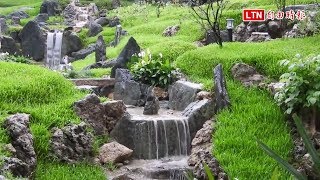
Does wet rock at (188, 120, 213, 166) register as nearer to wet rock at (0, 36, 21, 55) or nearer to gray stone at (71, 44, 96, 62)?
gray stone at (71, 44, 96, 62)

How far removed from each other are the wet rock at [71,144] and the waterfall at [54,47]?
66.3 ft

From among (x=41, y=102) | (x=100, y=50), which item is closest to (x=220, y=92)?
(x=41, y=102)

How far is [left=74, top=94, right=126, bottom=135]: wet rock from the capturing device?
9.05 meters

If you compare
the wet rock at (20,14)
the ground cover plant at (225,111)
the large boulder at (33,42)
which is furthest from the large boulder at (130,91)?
the wet rock at (20,14)

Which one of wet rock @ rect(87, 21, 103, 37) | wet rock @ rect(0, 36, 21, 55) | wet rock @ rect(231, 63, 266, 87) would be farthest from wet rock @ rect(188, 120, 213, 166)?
wet rock @ rect(87, 21, 103, 37)

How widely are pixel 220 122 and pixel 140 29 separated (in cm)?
1620

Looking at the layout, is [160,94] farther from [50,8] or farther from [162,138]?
[50,8]

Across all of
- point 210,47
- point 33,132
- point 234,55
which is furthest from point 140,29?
point 33,132

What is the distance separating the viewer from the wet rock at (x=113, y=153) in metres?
8.54

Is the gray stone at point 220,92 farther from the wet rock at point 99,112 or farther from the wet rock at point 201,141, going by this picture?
the wet rock at point 99,112

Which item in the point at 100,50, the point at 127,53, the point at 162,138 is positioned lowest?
the point at 162,138

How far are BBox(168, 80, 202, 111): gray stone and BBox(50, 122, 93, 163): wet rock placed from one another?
3185 mm

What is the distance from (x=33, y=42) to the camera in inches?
1112

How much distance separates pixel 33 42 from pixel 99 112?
67.1 feet
